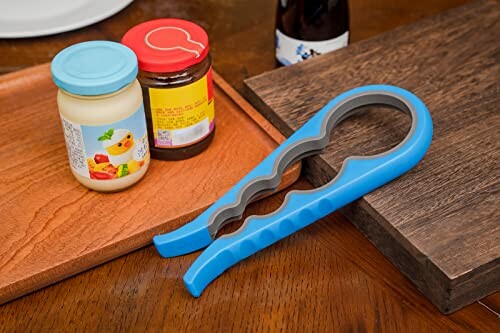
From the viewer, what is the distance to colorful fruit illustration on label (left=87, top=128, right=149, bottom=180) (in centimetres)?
66

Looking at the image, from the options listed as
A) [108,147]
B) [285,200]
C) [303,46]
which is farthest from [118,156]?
[303,46]

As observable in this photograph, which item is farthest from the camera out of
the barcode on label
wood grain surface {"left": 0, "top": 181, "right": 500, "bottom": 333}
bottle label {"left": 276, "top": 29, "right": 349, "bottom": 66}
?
bottle label {"left": 276, "top": 29, "right": 349, "bottom": 66}

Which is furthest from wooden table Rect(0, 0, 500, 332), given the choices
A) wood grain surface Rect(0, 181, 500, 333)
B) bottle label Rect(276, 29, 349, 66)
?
bottle label Rect(276, 29, 349, 66)

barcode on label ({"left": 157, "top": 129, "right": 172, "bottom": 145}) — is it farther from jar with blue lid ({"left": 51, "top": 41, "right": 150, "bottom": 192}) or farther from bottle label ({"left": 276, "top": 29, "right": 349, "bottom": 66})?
bottle label ({"left": 276, "top": 29, "right": 349, "bottom": 66})

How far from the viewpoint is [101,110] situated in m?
0.64

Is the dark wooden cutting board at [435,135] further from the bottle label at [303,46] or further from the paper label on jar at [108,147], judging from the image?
the paper label on jar at [108,147]

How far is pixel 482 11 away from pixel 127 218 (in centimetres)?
53

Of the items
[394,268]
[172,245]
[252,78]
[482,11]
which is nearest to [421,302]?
[394,268]

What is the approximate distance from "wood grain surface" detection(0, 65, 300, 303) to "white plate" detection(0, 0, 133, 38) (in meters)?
0.12

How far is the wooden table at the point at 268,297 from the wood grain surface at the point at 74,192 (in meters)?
0.02

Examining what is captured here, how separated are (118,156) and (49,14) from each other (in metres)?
0.38

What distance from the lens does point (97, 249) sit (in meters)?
0.65

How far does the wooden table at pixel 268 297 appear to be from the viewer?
0.61 meters

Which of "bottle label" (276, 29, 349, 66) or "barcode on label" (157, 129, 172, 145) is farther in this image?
"bottle label" (276, 29, 349, 66)
